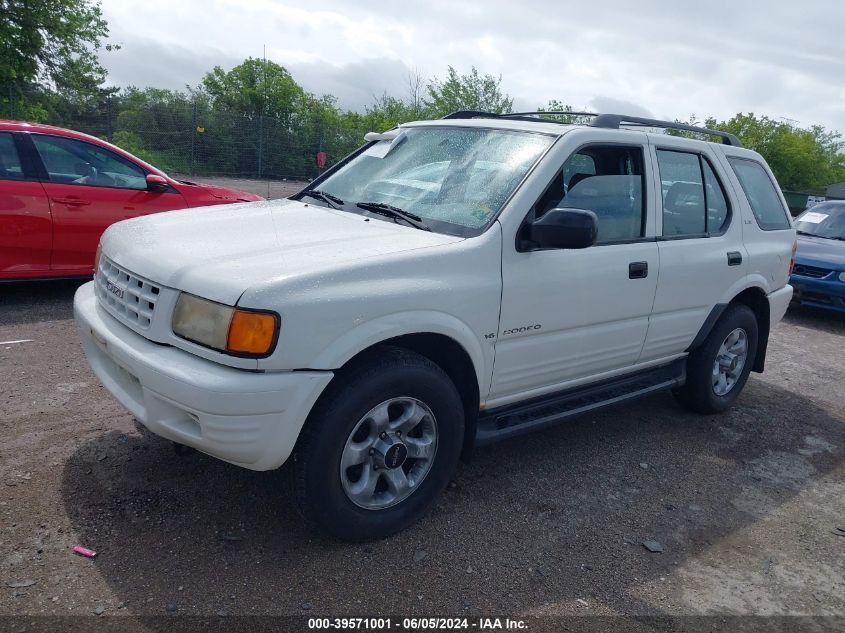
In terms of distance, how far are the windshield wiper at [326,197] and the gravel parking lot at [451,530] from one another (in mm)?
1528

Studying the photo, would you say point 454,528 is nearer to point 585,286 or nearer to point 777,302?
point 585,286

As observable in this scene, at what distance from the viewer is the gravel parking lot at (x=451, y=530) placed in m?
2.72

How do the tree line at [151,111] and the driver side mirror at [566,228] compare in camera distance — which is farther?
the tree line at [151,111]

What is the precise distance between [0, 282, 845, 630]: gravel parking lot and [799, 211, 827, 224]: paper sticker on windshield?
6.29m

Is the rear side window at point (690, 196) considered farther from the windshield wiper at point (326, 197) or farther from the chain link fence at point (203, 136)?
the chain link fence at point (203, 136)

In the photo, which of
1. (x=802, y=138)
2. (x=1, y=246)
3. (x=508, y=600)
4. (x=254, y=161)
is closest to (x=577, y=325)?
(x=508, y=600)

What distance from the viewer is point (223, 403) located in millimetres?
2531

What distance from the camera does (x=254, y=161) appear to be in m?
22.6

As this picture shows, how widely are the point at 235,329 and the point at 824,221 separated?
980 centimetres

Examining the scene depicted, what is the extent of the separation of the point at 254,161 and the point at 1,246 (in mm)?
17170

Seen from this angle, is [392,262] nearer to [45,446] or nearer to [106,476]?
[106,476]

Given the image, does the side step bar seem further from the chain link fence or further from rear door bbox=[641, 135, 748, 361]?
the chain link fence

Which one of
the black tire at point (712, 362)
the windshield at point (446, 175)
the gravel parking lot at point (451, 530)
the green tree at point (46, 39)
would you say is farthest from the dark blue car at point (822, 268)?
the green tree at point (46, 39)

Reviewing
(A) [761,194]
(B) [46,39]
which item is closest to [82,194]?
(A) [761,194]
